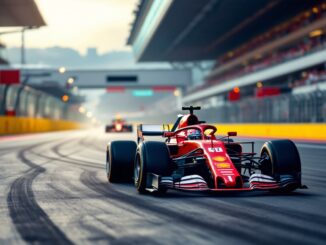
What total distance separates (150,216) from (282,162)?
2.77 meters

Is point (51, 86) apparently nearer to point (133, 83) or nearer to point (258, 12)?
point (258, 12)

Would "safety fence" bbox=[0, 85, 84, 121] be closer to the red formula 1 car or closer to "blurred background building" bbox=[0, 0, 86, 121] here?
"blurred background building" bbox=[0, 0, 86, 121]

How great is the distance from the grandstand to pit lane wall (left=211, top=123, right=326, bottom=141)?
1.32ft

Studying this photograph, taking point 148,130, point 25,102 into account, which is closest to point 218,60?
point 25,102

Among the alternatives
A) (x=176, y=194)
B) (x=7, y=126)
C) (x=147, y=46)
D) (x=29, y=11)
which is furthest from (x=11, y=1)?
(x=176, y=194)

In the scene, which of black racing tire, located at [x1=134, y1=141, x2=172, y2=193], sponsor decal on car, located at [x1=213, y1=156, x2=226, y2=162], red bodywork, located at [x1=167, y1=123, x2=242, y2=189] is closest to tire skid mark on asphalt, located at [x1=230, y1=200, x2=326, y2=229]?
red bodywork, located at [x1=167, y1=123, x2=242, y2=189]

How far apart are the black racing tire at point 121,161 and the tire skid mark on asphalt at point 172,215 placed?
0.91 feet

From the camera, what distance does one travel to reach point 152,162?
27.3 ft

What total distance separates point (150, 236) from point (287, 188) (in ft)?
11.3

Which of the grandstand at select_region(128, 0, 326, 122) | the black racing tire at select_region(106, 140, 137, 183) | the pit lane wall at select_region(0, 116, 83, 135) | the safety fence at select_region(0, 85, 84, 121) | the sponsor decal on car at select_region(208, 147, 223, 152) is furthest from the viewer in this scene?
the pit lane wall at select_region(0, 116, 83, 135)

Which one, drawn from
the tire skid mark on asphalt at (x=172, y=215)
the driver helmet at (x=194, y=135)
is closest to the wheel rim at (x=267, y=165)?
the driver helmet at (x=194, y=135)

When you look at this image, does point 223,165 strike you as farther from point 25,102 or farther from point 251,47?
point 251,47

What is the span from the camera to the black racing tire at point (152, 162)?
8.31 metres

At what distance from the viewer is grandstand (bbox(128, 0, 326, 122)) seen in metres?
36.0
